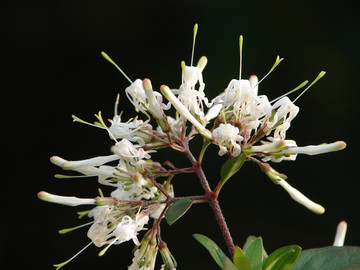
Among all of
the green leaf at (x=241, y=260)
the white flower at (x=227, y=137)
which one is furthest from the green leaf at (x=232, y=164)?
the green leaf at (x=241, y=260)

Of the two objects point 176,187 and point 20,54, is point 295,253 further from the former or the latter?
point 20,54

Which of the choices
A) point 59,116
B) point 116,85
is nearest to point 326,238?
point 116,85

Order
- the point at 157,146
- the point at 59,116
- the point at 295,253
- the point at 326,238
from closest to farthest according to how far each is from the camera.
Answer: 1. the point at 295,253
2. the point at 157,146
3. the point at 326,238
4. the point at 59,116

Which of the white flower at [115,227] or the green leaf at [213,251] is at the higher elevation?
the white flower at [115,227]

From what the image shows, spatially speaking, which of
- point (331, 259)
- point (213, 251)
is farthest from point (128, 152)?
point (331, 259)

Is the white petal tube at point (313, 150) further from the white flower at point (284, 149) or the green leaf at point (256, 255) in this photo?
the green leaf at point (256, 255)

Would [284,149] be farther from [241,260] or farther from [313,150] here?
[241,260]

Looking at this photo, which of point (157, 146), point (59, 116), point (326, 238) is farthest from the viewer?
point (59, 116)

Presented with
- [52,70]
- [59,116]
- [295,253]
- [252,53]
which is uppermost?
[52,70]
